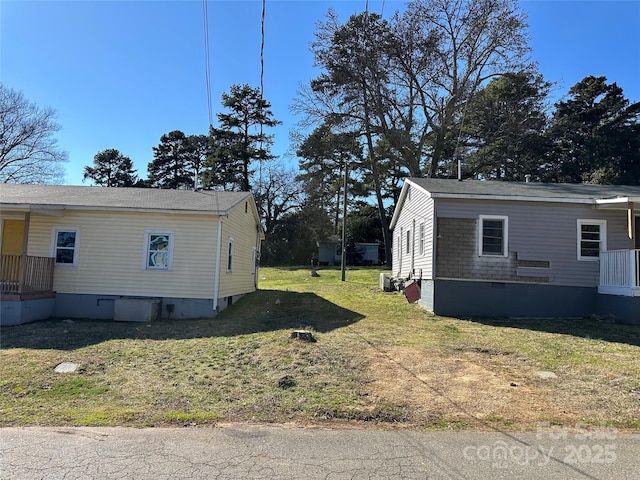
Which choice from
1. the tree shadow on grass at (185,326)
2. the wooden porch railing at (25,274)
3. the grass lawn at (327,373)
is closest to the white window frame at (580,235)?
the grass lawn at (327,373)

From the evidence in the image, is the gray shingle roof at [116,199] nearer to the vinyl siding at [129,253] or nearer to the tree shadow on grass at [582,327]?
the vinyl siding at [129,253]

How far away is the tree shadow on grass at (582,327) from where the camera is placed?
1059 cm

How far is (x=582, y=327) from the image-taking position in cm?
1184

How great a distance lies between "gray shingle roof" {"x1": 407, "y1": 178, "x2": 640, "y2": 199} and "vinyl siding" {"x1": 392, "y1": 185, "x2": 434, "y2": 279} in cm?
62

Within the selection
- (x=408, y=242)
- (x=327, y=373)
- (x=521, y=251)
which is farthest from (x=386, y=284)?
(x=327, y=373)

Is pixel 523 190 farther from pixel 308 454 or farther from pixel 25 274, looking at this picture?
pixel 25 274

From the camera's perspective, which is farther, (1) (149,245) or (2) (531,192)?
(2) (531,192)

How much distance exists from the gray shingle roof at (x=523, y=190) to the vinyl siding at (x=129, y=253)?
7.36 meters

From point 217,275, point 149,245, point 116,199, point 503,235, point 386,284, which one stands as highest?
point 116,199

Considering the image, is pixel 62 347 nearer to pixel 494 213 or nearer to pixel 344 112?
pixel 494 213

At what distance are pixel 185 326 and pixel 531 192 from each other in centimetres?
1146

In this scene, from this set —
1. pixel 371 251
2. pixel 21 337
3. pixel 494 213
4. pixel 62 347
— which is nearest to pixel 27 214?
pixel 21 337

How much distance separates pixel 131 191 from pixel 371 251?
2253cm

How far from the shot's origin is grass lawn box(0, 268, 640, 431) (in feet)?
18.3
